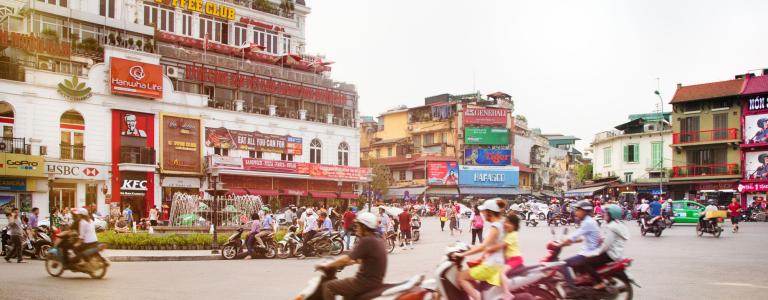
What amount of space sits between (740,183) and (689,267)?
1556 inches

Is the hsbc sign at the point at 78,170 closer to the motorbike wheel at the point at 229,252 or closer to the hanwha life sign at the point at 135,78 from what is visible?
the hanwha life sign at the point at 135,78

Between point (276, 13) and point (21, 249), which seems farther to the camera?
point (276, 13)

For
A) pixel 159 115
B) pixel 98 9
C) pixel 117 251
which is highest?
pixel 98 9

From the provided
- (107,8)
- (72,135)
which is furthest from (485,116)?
(72,135)

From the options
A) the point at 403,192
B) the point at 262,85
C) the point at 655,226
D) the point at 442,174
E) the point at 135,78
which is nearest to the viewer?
the point at 655,226

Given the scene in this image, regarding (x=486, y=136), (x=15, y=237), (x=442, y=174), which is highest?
(x=486, y=136)

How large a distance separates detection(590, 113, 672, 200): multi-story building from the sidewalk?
138ft

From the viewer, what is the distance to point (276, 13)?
55.9 metres

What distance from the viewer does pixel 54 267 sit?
14.4 metres

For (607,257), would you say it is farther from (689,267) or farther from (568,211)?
(568,211)

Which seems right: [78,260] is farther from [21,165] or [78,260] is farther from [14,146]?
[14,146]

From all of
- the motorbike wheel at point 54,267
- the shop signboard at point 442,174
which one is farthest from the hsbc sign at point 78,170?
the shop signboard at point 442,174

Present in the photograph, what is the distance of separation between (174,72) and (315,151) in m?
13.3

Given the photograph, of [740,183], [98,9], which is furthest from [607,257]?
[740,183]
